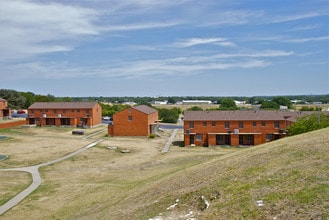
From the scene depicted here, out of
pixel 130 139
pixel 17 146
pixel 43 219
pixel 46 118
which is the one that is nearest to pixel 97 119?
pixel 46 118

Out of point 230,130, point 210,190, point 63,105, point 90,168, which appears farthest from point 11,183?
point 63,105

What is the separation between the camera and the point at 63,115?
295 feet

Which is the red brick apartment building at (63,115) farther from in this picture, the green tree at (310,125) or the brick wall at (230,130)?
the green tree at (310,125)

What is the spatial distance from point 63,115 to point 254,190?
8007 centimetres

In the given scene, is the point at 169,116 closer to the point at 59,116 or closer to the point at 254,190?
the point at 59,116

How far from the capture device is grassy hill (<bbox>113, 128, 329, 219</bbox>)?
13172 mm

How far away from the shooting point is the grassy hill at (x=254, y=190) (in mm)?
13172

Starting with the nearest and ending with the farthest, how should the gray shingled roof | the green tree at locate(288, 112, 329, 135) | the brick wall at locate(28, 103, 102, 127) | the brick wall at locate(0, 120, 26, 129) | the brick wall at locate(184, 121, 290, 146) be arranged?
the green tree at locate(288, 112, 329, 135), the brick wall at locate(184, 121, 290, 146), the gray shingled roof, the brick wall at locate(0, 120, 26, 129), the brick wall at locate(28, 103, 102, 127)

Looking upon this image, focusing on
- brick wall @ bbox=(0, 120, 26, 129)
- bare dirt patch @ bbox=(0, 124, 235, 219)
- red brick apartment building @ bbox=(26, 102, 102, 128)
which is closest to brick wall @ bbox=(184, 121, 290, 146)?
bare dirt patch @ bbox=(0, 124, 235, 219)

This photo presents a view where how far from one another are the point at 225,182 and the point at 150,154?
37.5 metres

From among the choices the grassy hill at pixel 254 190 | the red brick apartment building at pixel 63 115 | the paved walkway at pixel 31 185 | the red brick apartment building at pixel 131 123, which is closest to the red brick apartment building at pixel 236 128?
the red brick apartment building at pixel 131 123

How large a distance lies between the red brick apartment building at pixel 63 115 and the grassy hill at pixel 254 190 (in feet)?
227

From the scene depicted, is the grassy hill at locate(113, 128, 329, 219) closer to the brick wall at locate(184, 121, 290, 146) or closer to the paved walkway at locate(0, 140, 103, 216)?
the paved walkway at locate(0, 140, 103, 216)

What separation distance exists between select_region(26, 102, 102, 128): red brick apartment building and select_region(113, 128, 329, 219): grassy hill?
6925 cm
